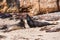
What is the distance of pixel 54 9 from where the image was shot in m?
12.3

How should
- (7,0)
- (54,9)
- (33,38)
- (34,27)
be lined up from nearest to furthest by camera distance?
(33,38) → (34,27) → (54,9) → (7,0)

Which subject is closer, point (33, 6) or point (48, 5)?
point (48, 5)

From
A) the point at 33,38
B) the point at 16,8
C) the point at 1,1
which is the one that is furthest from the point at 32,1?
the point at 33,38

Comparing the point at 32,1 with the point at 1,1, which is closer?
the point at 32,1

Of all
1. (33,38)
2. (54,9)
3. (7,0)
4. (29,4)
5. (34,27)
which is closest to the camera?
(33,38)

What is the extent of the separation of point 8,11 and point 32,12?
10.7 feet

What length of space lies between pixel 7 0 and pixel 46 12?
14.3ft

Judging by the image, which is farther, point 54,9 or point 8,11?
point 8,11

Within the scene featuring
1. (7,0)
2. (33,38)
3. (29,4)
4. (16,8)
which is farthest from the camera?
(7,0)

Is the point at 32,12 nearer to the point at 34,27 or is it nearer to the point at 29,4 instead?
the point at 29,4

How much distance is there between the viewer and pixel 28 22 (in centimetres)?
784

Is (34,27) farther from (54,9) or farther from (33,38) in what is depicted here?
(54,9)

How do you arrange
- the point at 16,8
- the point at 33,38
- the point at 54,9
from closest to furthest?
the point at 33,38
the point at 54,9
the point at 16,8

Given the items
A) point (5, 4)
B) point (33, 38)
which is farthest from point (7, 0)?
point (33, 38)
